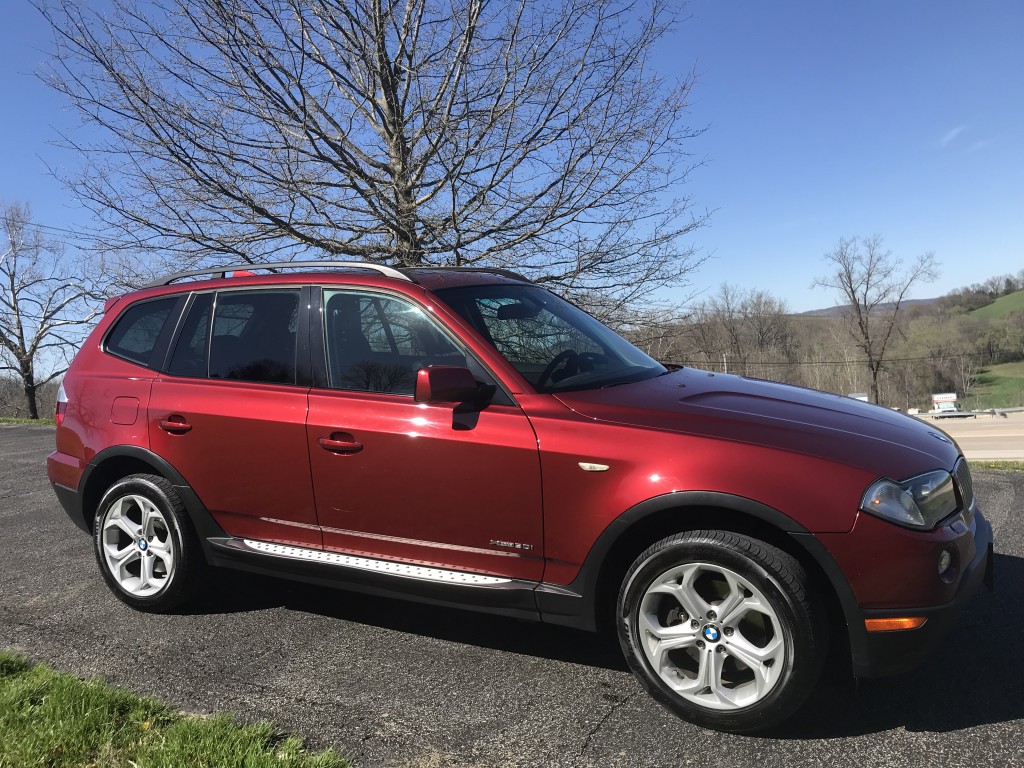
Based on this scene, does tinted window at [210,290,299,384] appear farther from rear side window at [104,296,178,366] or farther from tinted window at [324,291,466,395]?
rear side window at [104,296,178,366]

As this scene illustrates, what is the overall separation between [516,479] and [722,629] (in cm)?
98

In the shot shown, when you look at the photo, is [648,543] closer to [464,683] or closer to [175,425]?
[464,683]

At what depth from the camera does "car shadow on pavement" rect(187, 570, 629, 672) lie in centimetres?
342

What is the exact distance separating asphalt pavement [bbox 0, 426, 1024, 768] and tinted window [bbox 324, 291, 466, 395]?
1.30 metres

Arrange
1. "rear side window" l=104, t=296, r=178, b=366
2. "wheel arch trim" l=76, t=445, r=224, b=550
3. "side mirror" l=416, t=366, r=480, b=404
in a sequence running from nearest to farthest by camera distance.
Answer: "side mirror" l=416, t=366, r=480, b=404 → "wheel arch trim" l=76, t=445, r=224, b=550 → "rear side window" l=104, t=296, r=178, b=366

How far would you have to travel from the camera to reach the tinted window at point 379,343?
3367 millimetres

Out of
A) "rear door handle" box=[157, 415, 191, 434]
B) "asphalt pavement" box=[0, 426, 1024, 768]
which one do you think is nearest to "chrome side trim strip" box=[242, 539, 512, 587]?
"asphalt pavement" box=[0, 426, 1024, 768]

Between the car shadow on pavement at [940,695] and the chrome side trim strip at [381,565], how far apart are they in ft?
4.30

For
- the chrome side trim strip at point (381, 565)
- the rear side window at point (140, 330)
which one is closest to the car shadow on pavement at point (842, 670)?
the chrome side trim strip at point (381, 565)

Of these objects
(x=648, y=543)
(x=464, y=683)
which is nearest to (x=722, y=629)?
(x=648, y=543)

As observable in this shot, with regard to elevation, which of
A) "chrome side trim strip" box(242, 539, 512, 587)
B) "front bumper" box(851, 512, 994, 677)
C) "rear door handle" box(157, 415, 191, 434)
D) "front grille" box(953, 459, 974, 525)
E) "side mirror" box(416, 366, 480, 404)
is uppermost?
"side mirror" box(416, 366, 480, 404)

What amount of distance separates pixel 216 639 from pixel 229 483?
78 cm

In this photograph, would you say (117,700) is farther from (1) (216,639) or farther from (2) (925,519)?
(2) (925,519)

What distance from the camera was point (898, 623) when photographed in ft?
8.14
